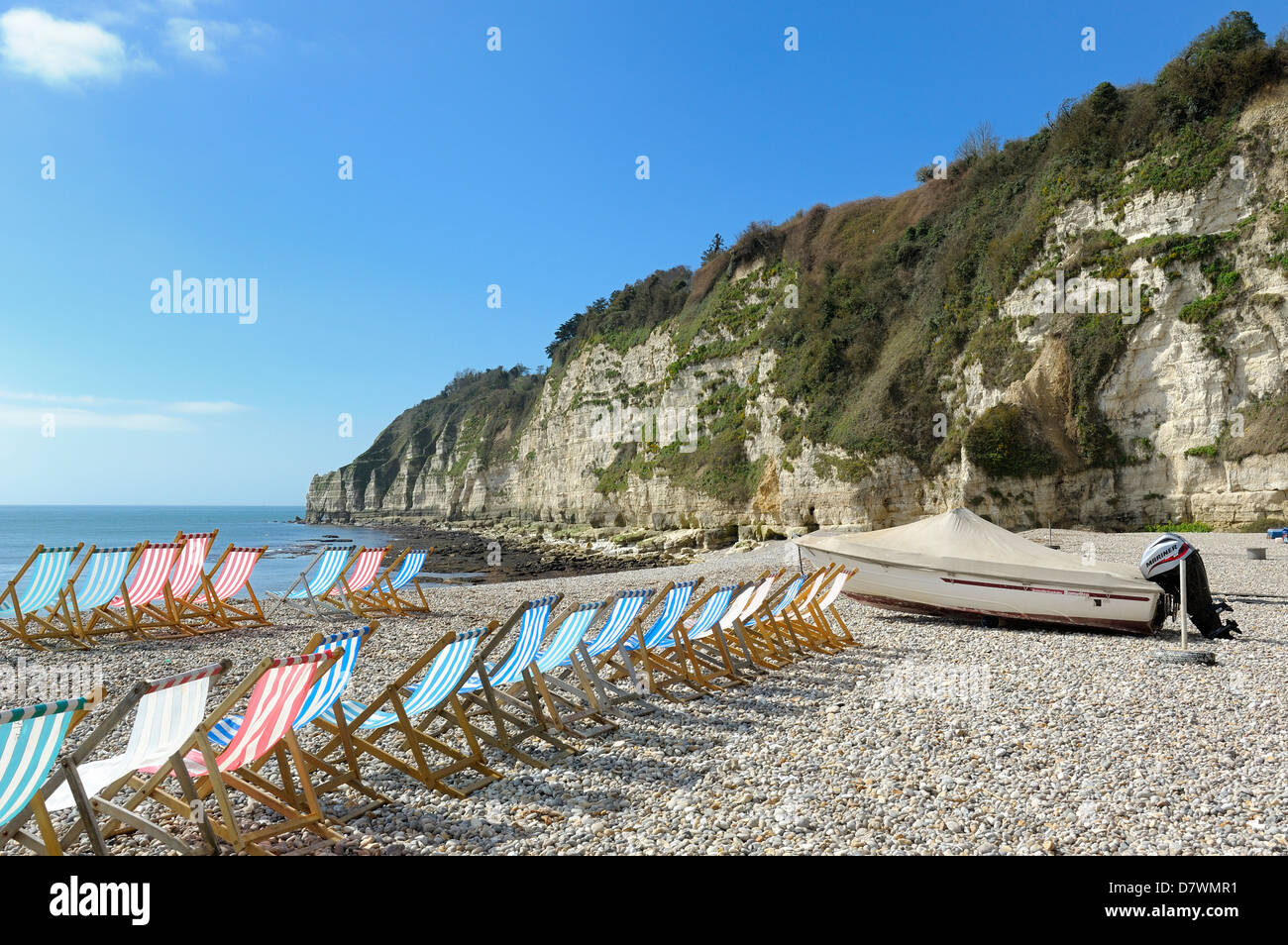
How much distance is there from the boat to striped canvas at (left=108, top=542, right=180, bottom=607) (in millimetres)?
8474

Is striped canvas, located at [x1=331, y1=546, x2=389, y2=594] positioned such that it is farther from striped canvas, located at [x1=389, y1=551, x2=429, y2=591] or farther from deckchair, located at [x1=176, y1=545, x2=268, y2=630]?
deckchair, located at [x1=176, y1=545, x2=268, y2=630]

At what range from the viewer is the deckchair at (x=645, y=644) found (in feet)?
19.5

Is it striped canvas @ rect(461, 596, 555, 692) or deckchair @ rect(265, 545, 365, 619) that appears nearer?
striped canvas @ rect(461, 596, 555, 692)

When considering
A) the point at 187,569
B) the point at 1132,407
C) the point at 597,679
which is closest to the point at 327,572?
the point at 187,569

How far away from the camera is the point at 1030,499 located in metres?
25.0

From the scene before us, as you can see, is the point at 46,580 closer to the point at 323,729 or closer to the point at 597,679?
the point at 323,729

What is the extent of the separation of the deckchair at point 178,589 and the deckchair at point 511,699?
5850 mm

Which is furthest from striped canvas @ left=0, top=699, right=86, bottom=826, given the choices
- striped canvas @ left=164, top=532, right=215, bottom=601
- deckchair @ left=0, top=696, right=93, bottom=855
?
striped canvas @ left=164, top=532, right=215, bottom=601

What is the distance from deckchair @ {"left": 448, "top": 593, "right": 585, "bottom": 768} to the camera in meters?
4.62

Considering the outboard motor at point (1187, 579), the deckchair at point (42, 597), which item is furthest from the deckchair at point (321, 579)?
the outboard motor at point (1187, 579)

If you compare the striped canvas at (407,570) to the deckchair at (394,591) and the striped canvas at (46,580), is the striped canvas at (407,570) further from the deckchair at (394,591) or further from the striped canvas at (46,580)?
the striped canvas at (46,580)

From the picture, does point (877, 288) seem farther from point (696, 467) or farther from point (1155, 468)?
point (1155, 468)

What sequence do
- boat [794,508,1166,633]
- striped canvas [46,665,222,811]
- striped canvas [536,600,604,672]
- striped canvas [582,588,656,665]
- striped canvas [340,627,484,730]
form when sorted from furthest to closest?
1. boat [794,508,1166,633]
2. striped canvas [582,588,656,665]
3. striped canvas [536,600,604,672]
4. striped canvas [340,627,484,730]
5. striped canvas [46,665,222,811]
